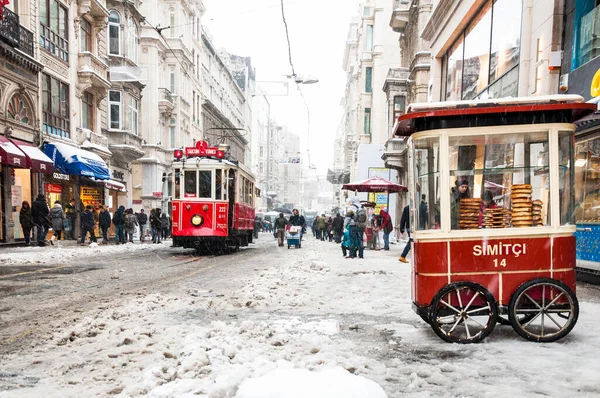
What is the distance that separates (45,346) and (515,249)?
186 inches

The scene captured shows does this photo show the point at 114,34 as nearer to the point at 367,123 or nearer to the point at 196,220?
the point at 196,220

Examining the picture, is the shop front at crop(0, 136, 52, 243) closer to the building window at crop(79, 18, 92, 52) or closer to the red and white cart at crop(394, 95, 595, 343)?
the building window at crop(79, 18, 92, 52)

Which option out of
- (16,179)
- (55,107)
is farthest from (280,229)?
(55,107)

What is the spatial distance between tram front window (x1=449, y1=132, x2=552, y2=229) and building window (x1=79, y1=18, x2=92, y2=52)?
25.4 meters

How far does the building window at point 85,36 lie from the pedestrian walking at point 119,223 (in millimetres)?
9359

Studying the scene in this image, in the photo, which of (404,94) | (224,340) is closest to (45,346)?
(224,340)

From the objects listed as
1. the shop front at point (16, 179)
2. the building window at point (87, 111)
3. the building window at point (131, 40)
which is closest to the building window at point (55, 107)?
the building window at point (87, 111)

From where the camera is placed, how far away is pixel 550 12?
1202 cm

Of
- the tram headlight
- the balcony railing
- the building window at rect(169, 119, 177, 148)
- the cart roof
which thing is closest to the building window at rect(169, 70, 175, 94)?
the building window at rect(169, 119, 177, 148)

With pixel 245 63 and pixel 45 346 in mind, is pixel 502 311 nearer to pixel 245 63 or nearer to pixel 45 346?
pixel 45 346

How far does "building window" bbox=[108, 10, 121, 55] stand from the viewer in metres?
31.3

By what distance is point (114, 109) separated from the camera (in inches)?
1267

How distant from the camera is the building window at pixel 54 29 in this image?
22016 mm

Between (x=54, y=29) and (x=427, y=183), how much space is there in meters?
22.9
